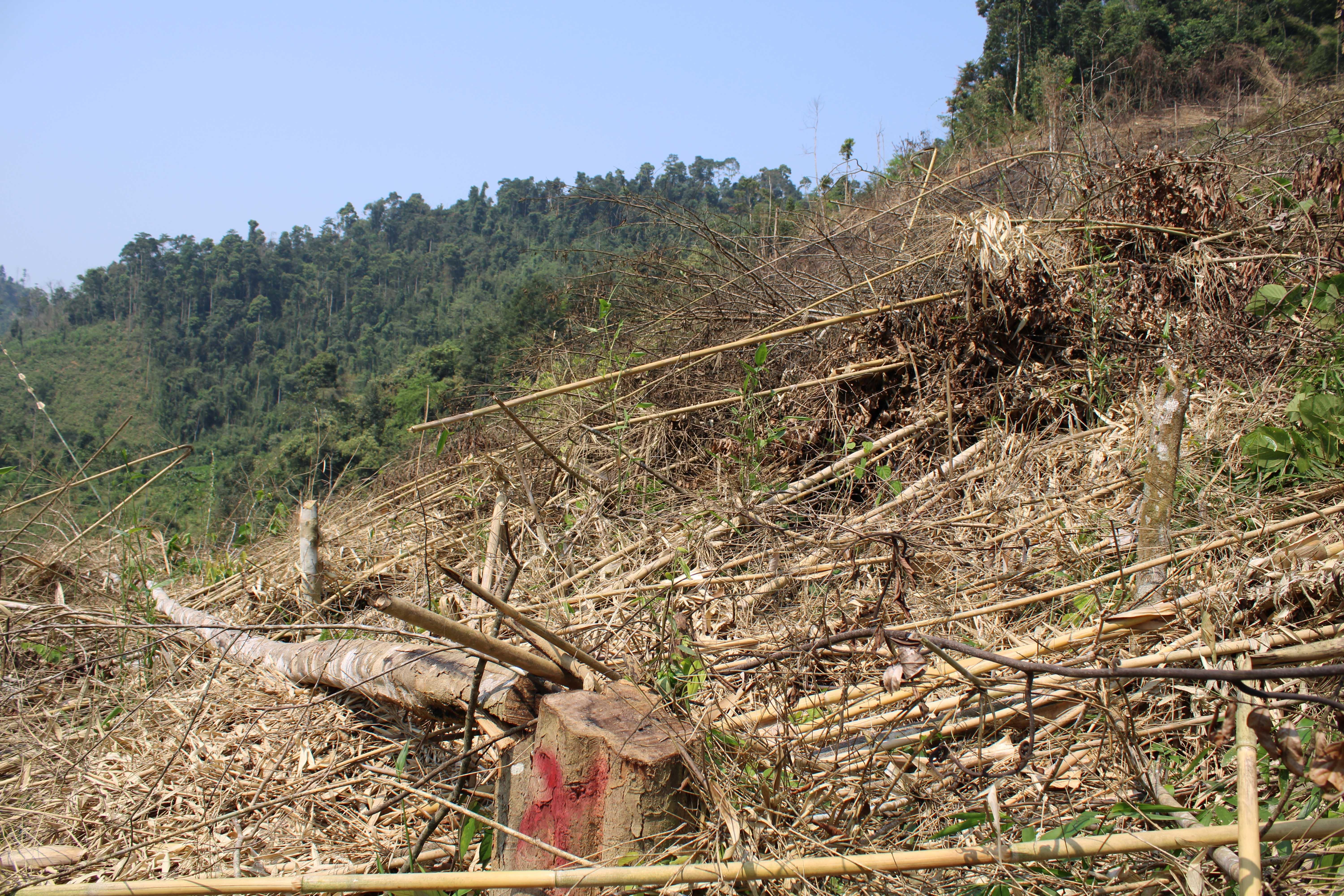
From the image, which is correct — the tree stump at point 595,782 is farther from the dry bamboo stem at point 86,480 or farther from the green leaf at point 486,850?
the dry bamboo stem at point 86,480

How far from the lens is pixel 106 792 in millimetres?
1979

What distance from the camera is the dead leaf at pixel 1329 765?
0.93 meters

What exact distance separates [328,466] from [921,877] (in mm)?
4141

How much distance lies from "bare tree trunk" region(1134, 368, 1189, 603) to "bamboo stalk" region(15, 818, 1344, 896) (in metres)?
0.79

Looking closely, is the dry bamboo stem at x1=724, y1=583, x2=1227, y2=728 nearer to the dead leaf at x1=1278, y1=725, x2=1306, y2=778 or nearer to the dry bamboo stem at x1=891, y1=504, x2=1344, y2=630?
the dry bamboo stem at x1=891, y1=504, x2=1344, y2=630

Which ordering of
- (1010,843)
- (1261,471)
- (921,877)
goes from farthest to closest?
(1261,471), (921,877), (1010,843)

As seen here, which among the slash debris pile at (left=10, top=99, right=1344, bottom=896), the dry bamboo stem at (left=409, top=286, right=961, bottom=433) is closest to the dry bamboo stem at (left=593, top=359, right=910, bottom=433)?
the slash debris pile at (left=10, top=99, right=1344, bottom=896)

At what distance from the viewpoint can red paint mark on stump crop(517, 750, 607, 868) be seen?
1.35 m

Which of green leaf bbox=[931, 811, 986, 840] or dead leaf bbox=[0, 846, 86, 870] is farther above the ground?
dead leaf bbox=[0, 846, 86, 870]

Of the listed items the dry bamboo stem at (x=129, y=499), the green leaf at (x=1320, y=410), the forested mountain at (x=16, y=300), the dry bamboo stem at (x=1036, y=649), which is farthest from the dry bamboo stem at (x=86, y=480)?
the forested mountain at (x=16, y=300)

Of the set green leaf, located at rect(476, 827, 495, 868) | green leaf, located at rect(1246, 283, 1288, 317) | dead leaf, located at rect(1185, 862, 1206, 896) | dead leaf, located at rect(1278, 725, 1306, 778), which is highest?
green leaf, located at rect(1246, 283, 1288, 317)

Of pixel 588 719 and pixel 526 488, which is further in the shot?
pixel 526 488

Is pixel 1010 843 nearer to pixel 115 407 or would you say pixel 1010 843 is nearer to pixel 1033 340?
pixel 1033 340

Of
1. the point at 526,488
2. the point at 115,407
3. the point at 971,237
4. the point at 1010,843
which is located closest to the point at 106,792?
the point at 526,488
